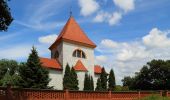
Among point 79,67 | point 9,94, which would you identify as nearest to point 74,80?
point 79,67

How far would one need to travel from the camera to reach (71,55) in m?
48.2

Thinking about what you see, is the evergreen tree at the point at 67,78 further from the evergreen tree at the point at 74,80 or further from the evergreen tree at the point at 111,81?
the evergreen tree at the point at 111,81

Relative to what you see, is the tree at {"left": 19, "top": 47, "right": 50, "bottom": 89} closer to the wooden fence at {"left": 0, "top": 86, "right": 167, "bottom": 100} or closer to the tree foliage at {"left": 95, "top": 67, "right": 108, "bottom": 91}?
the tree foliage at {"left": 95, "top": 67, "right": 108, "bottom": 91}

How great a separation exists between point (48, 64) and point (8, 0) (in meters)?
33.1

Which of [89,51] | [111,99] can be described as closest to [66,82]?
[89,51]

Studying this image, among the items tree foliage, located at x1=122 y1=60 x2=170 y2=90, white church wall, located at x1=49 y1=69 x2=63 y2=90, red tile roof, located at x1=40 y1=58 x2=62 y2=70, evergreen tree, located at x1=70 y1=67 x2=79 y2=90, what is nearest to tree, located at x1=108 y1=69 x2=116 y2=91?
evergreen tree, located at x1=70 y1=67 x2=79 y2=90

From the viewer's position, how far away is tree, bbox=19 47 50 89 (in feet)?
Answer: 115

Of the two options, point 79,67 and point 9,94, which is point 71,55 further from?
point 9,94

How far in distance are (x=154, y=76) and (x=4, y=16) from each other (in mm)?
50998

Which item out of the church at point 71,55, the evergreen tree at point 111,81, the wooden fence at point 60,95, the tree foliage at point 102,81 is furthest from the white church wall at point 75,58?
the wooden fence at point 60,95

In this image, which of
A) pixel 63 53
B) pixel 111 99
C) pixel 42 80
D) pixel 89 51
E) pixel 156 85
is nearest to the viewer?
pixel 111 99

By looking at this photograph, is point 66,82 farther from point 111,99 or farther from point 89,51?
point 111,99

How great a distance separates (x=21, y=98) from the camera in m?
15.0

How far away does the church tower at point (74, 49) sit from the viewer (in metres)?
47.3
